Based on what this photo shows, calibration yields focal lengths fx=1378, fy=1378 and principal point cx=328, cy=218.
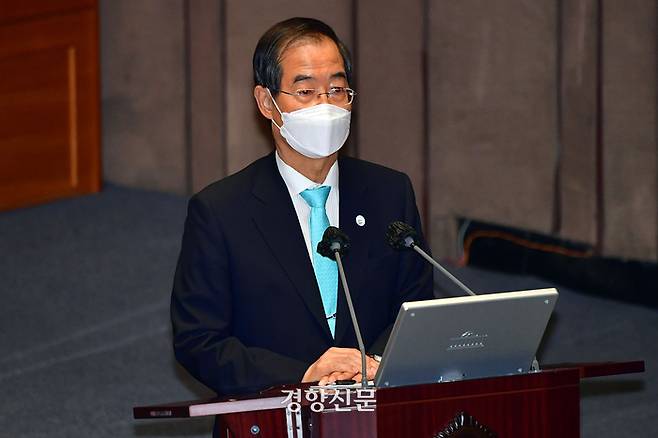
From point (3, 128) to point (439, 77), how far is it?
6.78ft

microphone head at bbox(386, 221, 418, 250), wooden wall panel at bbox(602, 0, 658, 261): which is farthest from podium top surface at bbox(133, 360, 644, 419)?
wooden wall panel at bbox(602, 0, 658, 261)

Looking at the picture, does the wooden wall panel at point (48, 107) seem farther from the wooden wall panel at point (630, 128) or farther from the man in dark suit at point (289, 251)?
the man in dark suit at point (289, 251)

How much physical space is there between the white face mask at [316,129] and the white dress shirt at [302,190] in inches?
2.4

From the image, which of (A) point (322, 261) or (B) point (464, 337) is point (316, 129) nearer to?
(A) point (322, 261)

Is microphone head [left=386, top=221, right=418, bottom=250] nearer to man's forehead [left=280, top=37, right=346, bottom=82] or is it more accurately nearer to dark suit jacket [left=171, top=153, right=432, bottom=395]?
dark suit jacket [left=171, top=153, right=432, bottom=395]

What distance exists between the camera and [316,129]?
293cm

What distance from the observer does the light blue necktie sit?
2.93m

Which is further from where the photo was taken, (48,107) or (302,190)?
(48,107)

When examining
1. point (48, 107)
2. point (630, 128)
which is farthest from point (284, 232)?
point (48, 107)

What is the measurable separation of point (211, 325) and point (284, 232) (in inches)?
10.6

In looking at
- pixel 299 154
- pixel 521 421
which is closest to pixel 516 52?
pixel 299 154

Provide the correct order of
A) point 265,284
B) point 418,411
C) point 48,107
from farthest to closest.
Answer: point 48,107 → point 265,284 → point 418,411

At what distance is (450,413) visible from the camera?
2.49 m

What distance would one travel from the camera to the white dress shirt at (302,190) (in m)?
3.01
